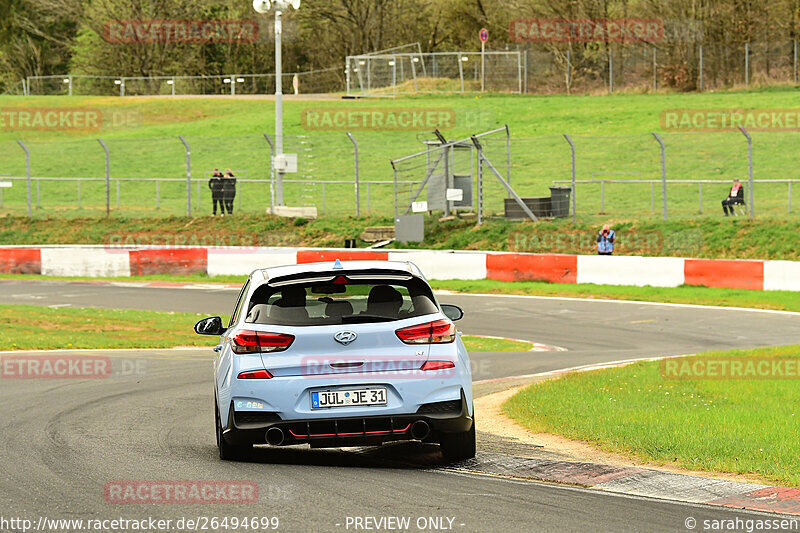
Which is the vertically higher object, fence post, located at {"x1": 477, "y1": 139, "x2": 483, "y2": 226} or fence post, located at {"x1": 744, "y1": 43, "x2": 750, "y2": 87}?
fence post, located at {"x1": 744, "y1": 43, "x2": 750, "y2": 87}

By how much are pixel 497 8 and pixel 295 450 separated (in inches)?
2694

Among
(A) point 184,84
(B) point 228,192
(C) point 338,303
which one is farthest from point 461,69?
(C) point 338,303

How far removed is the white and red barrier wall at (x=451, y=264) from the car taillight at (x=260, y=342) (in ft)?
58.9

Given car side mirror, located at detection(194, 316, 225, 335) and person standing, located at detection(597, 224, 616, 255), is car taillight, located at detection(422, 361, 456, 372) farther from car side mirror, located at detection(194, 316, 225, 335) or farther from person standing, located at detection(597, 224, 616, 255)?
person standing, located at detection(597, 224, 616, 255)

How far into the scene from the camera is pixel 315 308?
8523 millimetres

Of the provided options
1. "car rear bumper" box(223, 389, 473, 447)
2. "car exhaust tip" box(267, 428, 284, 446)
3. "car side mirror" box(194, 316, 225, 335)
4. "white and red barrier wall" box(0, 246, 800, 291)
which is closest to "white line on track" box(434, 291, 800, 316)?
"white and red barrier wall" box(0, 246, 800, 291)

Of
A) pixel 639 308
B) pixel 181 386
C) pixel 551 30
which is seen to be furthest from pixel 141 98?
pixel 181 386

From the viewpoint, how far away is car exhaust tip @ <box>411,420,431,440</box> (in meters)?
7.68

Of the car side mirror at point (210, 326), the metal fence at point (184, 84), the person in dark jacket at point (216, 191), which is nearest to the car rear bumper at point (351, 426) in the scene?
the car side mirror at point (210, 326)

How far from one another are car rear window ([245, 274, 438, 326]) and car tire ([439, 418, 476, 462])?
0.88 meters

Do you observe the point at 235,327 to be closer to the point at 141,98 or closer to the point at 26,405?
the point at 26,405

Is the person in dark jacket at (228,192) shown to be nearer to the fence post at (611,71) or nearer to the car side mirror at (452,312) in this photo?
the car side mirror at (452,312)

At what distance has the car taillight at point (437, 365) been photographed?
7672 mm

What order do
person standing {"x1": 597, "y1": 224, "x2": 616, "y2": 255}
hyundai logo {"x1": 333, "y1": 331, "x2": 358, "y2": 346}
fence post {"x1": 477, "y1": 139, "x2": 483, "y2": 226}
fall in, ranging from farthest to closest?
fence post {"x1": 477, "y1": 139, "x2": 483, "y2": 226}
person standing {"x1": 597, "y1": 224, "x2": 616, "y2": 255}
hyundai logo {"x1": 333, "y1": 331, "x2": 358, "y2": 346}
